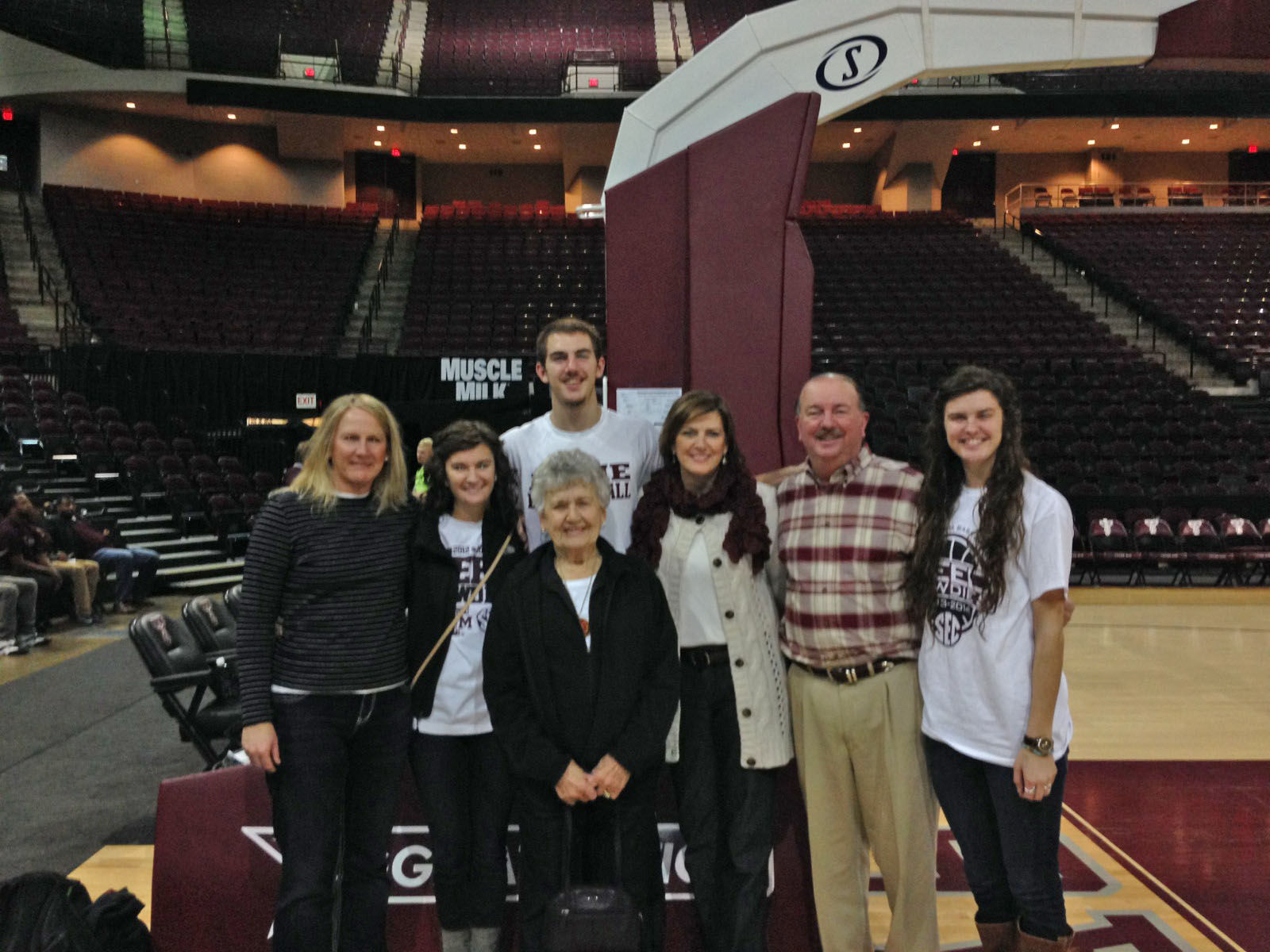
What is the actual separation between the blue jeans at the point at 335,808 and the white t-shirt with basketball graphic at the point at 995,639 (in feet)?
4.17

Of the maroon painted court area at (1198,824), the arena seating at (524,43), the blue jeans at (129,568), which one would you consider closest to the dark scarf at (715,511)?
the maroon painted court area at (1198,824)

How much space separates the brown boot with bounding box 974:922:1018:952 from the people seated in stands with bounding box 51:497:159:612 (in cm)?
846

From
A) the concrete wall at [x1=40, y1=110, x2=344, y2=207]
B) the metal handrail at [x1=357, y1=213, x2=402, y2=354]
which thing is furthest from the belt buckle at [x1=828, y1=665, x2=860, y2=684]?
the concrete wall at [x1=40, y1=110, x2=344, y2=207]

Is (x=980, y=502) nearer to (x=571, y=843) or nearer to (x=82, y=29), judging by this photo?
(x=571, y=843)

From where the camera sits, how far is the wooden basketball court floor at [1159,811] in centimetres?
274

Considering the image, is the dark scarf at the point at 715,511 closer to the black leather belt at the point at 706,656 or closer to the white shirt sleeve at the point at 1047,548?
the black leather belt at the point at 706,656

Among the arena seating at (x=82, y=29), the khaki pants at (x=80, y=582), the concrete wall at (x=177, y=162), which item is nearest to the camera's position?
the khaki pants at (x=80, y=582)

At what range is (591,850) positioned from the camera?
2.11 metres

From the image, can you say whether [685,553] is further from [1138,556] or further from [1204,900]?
[1138,556]

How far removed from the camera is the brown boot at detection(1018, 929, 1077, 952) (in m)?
1.95

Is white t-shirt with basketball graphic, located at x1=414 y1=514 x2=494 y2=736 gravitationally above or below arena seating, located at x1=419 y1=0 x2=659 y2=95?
below

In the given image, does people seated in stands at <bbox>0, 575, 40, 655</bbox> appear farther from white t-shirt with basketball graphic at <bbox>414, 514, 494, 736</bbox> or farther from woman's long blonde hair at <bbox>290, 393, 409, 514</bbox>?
white t-shirt with basketball graphic at <bbox>414, 514, 494, 736</bbox>

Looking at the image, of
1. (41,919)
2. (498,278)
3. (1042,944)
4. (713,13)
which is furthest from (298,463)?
(713,13)

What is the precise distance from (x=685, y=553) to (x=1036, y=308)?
14.5m
